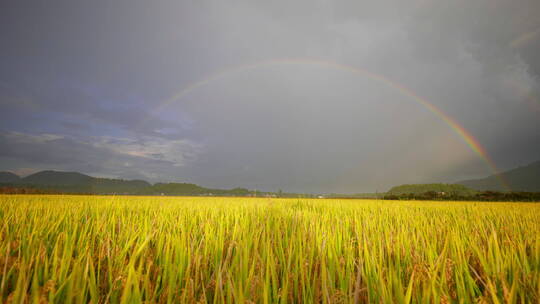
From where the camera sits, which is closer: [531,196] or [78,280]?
[78,280]

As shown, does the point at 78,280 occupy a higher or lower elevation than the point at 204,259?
higher

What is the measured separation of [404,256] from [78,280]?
2048 mm

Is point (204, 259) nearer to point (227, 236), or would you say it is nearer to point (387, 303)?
point (227, 236)

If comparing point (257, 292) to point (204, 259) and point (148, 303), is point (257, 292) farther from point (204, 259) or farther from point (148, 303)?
point (204, 259)

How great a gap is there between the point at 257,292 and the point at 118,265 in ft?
2.99

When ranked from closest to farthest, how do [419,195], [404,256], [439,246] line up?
[404,256] → [439,246] → [419,195]

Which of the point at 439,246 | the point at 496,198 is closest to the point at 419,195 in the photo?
the point at 496,198

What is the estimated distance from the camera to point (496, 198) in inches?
879

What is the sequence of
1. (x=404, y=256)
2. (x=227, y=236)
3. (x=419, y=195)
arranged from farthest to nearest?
(x=419, y=195), (x=227, y=236), (x=404, y=256)

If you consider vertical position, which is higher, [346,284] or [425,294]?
[425,294]

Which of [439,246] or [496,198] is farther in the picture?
[496,198]

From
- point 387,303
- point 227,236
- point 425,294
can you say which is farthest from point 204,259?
point 425,294

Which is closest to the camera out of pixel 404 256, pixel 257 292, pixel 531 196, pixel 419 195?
pixel 257 292

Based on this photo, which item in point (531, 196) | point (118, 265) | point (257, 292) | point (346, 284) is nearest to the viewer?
point (257, 292)
